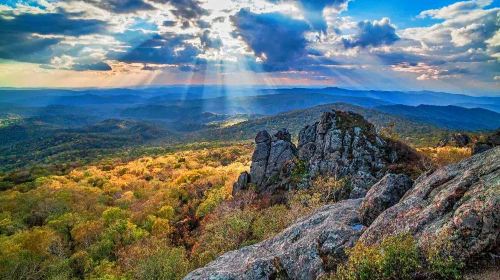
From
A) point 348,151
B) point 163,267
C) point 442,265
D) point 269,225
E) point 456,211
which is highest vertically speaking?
point 456,211

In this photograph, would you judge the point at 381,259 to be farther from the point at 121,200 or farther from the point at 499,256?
the point at 121,200

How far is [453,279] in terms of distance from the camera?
19016mm

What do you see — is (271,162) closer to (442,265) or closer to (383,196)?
(383,196)

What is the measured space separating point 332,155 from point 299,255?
6365 cm

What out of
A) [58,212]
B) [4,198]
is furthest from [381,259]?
[4,198]

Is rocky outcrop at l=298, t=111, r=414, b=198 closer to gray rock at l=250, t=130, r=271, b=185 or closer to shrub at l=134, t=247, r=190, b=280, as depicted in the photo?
A: gray rock at l=250, t=130, r=271, b=185

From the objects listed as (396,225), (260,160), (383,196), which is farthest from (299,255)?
(260,160)

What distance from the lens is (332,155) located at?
293ft

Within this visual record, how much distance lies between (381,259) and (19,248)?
8979 cm

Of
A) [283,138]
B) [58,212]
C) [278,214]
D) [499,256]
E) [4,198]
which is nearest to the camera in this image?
[499,256]

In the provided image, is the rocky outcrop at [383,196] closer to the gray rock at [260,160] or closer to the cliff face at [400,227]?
the cliff face at [400,227]

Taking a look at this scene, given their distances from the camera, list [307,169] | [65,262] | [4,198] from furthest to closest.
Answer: [4,198]
[307,169]
[65,262]

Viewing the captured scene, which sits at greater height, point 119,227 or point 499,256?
point 499,256

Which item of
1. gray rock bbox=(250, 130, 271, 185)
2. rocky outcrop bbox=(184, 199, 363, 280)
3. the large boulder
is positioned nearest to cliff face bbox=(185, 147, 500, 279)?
rocky outcrop bbox=(184, 199, 363, 280)
